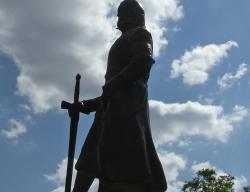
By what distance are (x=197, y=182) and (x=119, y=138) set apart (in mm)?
37679

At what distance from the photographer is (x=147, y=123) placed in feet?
23.4

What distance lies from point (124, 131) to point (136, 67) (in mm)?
873

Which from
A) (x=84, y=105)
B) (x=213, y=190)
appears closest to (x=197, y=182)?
(x=213, y=190)

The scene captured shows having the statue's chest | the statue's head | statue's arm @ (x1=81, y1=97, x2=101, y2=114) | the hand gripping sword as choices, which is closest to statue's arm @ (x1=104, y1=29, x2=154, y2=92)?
the statue's chest

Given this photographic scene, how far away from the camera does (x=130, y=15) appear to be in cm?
791

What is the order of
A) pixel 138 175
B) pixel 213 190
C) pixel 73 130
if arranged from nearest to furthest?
1. pixel 138 175
2. pixel 73 130
3. pixel 213 190

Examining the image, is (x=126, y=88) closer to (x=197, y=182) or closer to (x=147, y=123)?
(x=147, y=123)

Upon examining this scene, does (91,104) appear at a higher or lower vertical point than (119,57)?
lower

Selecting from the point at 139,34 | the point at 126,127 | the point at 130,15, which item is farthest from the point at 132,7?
the point at 126,127

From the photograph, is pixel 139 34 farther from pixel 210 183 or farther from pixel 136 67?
pixel 210 183

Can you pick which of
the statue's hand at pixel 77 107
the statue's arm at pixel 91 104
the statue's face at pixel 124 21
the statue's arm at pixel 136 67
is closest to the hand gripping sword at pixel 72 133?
the statue's hand at pixel 77 107

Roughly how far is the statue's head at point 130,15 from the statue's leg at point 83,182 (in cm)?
238

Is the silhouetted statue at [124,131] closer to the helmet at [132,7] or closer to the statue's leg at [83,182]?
the statue's leg at [83,182]

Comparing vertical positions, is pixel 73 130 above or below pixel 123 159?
above
